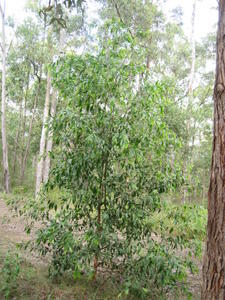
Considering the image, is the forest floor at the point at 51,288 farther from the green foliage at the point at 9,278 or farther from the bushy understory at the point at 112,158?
the bushy understory at the point at 112,158

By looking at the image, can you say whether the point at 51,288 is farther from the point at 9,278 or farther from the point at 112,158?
the point at 112,158

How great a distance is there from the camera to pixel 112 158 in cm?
370

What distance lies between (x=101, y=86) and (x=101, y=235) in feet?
5.77

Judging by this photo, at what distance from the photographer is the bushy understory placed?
3471 mm

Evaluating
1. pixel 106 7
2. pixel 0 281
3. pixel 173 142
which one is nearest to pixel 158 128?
pixel 173 142

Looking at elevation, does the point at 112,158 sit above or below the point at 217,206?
above

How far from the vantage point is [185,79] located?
861 inches

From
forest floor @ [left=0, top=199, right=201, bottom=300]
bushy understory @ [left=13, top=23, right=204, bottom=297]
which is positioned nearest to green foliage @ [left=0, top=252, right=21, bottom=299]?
forest floor @ [left=0, top=199, right=201, bottom=300]

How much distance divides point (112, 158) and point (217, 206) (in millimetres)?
1489

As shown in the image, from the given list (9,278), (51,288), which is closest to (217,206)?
(51,288)

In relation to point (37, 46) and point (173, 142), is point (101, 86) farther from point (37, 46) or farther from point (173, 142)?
point (37, 46)

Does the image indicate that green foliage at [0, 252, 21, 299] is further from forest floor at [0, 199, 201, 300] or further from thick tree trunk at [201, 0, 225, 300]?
thick tree trunk at [201, 0, 225, 300]

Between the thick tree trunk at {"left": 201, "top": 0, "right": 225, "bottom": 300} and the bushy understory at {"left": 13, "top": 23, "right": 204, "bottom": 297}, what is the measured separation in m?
0.81

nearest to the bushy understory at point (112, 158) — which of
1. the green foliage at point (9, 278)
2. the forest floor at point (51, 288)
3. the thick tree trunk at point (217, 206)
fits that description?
the forest floor at point (51, 288)
